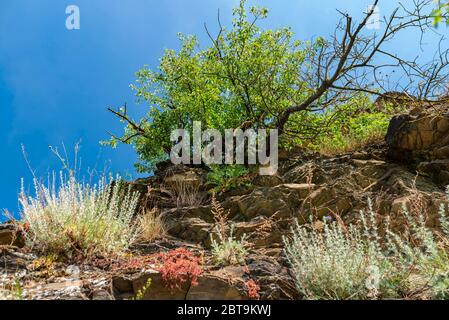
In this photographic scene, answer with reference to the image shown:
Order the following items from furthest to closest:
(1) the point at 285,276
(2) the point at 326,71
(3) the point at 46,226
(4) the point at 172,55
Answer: (4) the point at 172,55, (2) the point at 326,71, (3) the point at 46,226, (1) the point at 285,276

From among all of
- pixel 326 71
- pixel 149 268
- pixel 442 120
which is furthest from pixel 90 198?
pixel 442 120

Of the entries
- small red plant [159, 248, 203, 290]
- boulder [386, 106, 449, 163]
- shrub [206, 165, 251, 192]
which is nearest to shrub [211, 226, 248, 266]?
small red plant [159, 248, 203, 290]

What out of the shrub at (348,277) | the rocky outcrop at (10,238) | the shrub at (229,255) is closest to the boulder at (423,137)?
the shrub at (348,277)

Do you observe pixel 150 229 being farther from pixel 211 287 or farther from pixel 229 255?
pixel 211 287

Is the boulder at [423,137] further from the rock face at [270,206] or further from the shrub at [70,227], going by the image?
the shrub at [70,227]

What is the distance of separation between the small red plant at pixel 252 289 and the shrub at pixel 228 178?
3.52 m

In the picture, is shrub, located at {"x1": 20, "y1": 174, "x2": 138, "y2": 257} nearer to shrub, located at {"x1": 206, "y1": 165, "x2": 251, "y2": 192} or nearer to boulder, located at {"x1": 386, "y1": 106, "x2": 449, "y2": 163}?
shrub, located at {"x1": 206, "y1": 165, "x2": 251, "y2": 192}

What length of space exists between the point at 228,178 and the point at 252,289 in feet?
13.7

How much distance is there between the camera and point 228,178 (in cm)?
859

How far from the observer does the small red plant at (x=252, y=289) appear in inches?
175

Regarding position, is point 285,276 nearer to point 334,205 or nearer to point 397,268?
point 397,268

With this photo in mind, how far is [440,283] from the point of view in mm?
3916

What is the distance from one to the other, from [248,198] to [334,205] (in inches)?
53.2

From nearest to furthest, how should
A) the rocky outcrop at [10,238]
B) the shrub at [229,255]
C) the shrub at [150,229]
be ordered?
the shrub at [229,255] → the rocky outcrop at [10,238] → the shrub at [150,229]
